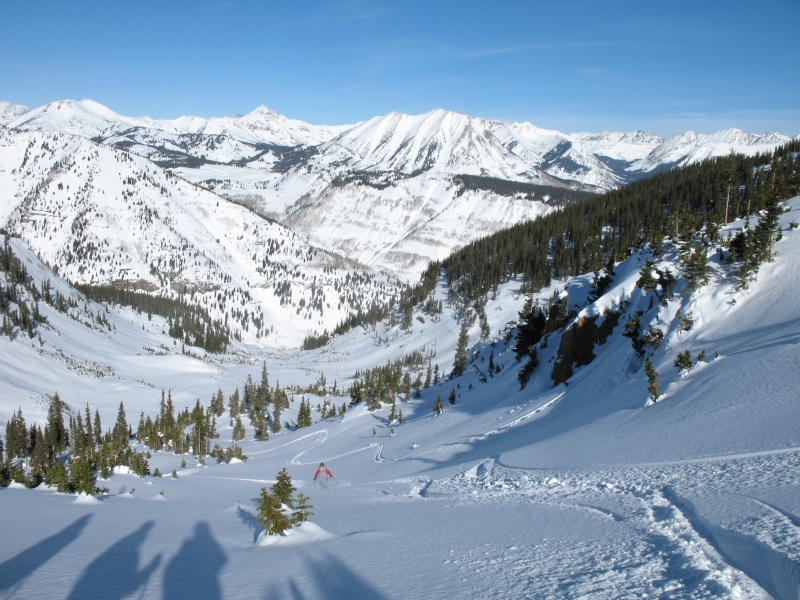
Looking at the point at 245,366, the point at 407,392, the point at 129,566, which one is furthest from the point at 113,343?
the point at 129,566

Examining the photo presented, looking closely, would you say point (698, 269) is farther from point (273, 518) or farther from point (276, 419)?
point (276, 419)

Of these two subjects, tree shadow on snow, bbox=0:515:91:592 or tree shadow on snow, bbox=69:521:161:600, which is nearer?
tree shadow on snow, bbox=69:521:161:600

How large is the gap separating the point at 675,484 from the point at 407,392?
5905 cm

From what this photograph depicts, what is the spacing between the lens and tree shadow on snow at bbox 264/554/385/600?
7168 mm

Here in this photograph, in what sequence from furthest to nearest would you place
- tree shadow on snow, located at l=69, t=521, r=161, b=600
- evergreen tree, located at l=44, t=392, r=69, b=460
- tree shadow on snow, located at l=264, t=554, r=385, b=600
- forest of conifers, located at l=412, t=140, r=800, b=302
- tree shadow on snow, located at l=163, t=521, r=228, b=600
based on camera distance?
forest of conifers, located at l=412, t=140, r=800, b=302 → evergreen tree, located at l=44, t=392, r=69, b=460 → tree shadow on snow, located at l=69, t=521, r=161, b=600 → tree shadow on snow, located at l=163, t=521, r=228, b=600 → tree shadow on snow, located at l=264, t=554, r=385, b=600

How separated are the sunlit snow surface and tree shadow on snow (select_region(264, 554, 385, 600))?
0.04 m

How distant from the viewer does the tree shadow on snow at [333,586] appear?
7168 mm

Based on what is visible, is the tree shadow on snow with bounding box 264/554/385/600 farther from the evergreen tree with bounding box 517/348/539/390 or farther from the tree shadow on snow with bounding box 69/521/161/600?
the evergreen tree with bounding box 517/348/539/390

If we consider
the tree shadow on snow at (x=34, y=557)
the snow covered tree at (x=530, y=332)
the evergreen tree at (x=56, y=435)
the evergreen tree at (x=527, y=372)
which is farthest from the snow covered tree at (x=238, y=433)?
the tree shadow on snow at (x=34, y=557)

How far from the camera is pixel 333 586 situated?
7629 millimetres

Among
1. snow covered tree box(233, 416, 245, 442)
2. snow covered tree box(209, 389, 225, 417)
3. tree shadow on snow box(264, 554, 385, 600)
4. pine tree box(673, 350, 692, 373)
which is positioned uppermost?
pine tree box(673, 350, 692, 373)

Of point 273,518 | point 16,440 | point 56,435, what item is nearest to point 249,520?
point 273,518

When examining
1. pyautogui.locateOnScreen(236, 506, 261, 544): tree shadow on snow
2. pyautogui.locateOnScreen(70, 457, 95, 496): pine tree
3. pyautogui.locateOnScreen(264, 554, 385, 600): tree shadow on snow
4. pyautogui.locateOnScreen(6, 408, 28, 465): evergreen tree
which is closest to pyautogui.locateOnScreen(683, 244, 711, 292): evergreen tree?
pyautogui.locateOnScreen(236, 506, 261, 544): tree shadow on snow

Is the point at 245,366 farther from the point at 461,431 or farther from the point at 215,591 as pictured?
the point at 215,591
